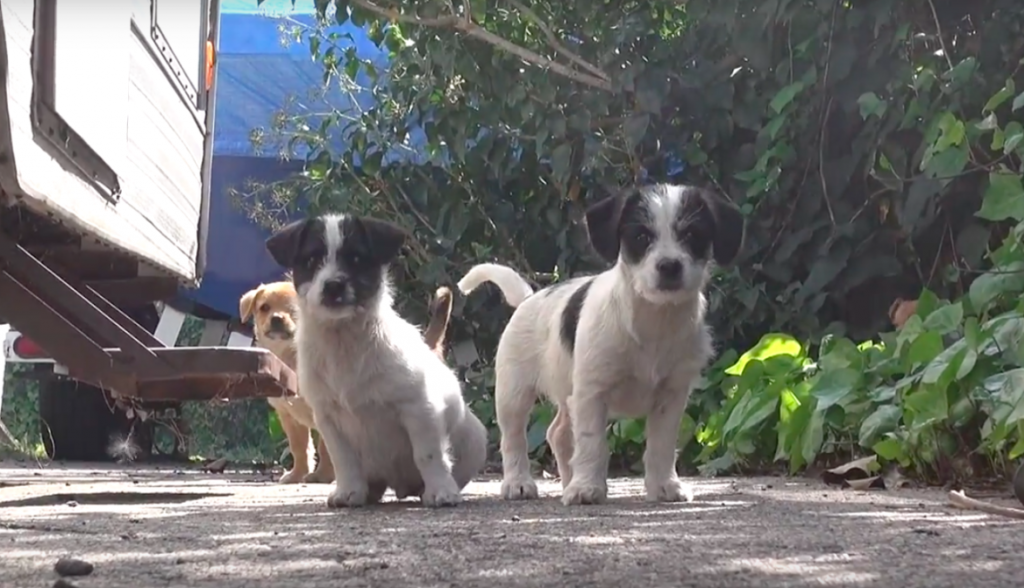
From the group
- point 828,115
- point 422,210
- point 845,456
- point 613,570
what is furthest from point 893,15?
point 613,570

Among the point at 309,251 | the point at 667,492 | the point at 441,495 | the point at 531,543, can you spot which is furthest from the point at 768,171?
the point at 531,543

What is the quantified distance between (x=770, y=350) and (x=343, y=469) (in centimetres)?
303

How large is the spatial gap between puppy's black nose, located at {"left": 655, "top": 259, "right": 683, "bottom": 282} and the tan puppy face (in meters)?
4.10

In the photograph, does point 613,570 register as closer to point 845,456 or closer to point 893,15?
point 845,456

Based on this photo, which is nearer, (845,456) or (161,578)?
(161,578)

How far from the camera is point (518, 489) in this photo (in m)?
5.34

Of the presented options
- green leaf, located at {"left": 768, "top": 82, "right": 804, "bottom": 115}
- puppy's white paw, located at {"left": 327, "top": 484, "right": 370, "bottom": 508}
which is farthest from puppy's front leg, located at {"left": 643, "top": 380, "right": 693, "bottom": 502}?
green leaf, located at {"left": 768, "top": 82, "right": 804, "bottom": 115}

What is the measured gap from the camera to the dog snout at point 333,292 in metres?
4.78

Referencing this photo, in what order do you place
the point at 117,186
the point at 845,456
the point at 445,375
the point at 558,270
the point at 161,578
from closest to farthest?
1. the point at 161,578
2. the point at 117,186
3. the point at 445,375
4. the point at 845,456
5. the point at 558,270

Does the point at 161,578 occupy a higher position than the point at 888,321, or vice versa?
the point at 888,321

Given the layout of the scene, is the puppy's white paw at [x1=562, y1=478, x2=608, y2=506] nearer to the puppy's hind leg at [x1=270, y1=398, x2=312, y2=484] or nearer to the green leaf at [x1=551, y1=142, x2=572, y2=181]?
the puppy's hind leg at [x1=270, y1=398, x2=312, y2=484]

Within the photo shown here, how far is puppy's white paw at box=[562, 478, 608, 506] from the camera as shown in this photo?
15.6ft

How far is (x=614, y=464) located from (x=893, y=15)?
2964 mm

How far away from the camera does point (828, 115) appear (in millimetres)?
7430
